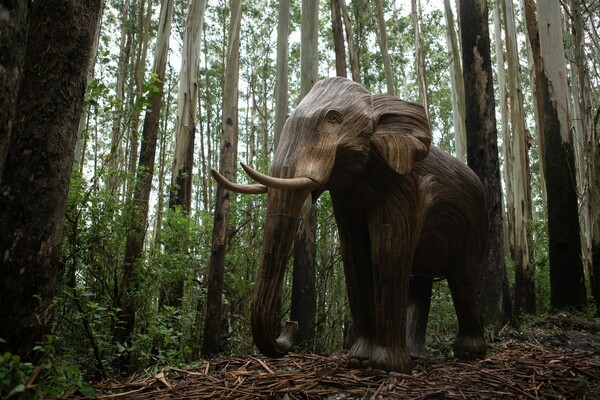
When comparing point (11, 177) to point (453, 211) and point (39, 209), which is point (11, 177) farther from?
point (453, 211)

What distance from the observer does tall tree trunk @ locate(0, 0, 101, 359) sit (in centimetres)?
221

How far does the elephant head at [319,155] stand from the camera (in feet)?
8.57

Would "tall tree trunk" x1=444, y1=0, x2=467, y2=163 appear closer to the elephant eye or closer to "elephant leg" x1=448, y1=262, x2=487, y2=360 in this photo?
"elephant leg" x1=448, y1=262, x2=487, y2=360

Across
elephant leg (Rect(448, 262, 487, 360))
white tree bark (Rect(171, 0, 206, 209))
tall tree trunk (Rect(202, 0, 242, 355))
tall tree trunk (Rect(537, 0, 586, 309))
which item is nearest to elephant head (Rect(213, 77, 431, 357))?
elephant leg (Rect(448, 262, 487, 360))

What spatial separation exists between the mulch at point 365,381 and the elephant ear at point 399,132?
1202 mm

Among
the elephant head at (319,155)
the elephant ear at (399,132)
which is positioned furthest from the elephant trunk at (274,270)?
the elephant ear at (399,132)

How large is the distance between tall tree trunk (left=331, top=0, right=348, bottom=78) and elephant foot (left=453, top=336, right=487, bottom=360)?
5149mm

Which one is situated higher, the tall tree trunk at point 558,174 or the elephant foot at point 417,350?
the tall tree trunk at point 558,174

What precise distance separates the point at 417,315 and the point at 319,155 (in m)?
1.68

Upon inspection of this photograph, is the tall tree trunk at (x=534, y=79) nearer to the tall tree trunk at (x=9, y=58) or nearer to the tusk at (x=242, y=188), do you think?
the tusk at (x=242, y=188)

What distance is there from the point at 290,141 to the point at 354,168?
41 cm

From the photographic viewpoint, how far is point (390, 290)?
307cm

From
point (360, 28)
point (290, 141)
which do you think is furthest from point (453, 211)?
point (360, 28)

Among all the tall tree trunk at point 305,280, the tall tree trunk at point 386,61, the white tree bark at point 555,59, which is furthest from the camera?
the tall tree trunk at point 386,61
